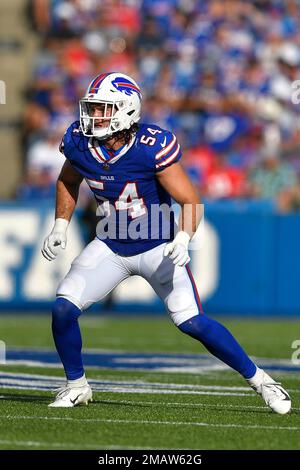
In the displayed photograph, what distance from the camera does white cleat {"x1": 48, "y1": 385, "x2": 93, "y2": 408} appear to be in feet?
16.7

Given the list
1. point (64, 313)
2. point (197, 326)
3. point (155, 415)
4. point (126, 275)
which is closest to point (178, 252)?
point (197, 326)

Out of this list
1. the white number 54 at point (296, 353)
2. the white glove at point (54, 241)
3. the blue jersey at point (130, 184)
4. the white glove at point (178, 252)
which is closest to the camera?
the white glove at point (178, 252)

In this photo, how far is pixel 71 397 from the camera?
5094mm

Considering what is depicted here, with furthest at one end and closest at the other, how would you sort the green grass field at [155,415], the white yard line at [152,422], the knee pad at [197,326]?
1. the knee pad at [197,326]
2. the white yard line at [152,422]
3. the green grass field at [155,415]

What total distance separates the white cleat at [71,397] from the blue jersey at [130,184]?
26.8 inches

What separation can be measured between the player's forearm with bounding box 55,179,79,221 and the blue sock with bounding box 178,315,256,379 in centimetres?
85

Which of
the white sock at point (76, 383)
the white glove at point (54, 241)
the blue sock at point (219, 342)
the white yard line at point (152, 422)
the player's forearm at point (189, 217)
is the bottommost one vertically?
the white sock at point (76, 383)

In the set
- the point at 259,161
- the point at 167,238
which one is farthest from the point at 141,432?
the point at 259,161

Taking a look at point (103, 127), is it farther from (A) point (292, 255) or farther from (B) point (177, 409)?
(A) point (292, 255)

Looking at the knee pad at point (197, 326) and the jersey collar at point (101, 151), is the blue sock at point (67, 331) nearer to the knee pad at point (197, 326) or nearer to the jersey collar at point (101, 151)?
the knee pad at point (197, 326)

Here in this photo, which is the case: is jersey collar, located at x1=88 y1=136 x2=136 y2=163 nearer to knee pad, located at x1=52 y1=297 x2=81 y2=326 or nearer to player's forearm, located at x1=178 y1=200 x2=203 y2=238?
player's forearm, located at x1=178 y1=200 x2=203 y2=238

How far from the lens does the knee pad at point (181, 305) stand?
497cm

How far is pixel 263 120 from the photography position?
13.0 metres

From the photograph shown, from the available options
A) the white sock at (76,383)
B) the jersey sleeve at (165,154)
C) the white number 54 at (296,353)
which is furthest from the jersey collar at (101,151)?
the white number 54 at (296,353)
